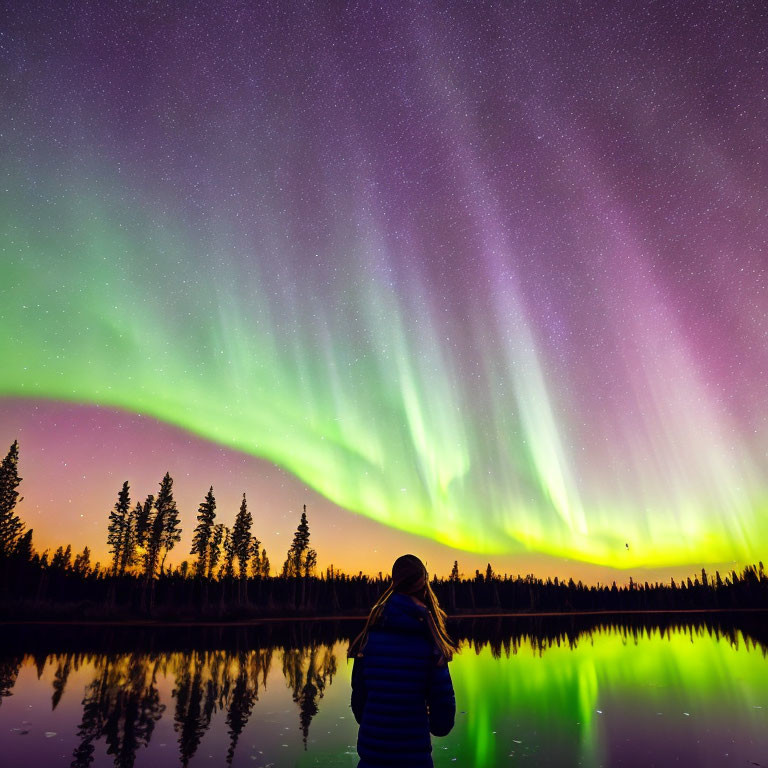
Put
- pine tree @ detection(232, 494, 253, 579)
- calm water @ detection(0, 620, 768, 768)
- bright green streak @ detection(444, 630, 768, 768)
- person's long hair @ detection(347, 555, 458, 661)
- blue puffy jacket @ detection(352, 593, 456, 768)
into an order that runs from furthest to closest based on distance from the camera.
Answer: pine tree @ detection(232, 494, 253, 579) < bright green streak @ detection(444, 630, 768, 768) < calm water @ detection(0, 620, 768, 768) < person's long hair @ detection(347, 555, 458, 661) < blue puffy jacket @ detection(352, 593, 456, 768)

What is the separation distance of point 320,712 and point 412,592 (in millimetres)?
15458

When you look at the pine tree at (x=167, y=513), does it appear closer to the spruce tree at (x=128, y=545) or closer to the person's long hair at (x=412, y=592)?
the spruce tree at (x=128, y=545)

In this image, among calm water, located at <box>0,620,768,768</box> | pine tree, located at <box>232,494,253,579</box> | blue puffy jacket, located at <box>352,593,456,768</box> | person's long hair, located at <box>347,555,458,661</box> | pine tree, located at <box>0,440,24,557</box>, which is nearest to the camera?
blue puffy jacket, located at <box>352,593,456,768</box>

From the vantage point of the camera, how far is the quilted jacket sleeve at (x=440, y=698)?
13.8ft

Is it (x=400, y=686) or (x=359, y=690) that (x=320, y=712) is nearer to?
(x=359, y=690)

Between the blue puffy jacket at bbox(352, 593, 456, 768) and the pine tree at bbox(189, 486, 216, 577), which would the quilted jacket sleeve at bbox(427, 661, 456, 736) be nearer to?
the blue puffy jacket at bbox(352, 593, 456, 768)

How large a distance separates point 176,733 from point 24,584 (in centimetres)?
8546

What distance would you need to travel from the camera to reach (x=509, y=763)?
40.3 feet

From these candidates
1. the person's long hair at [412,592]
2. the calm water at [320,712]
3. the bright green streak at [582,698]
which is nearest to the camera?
the person's long hair at [412,592]

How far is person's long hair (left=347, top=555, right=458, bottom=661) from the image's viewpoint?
426cm

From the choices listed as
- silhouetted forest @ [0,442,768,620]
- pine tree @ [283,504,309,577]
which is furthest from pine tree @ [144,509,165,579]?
pine tree @ [283,504,309,577]

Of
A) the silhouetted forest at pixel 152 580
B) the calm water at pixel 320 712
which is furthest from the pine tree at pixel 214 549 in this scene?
the calm water at pixel 320 712

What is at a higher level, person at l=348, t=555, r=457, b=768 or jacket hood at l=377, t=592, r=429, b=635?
jacket hood at l=377, t=592, r=429, b=635

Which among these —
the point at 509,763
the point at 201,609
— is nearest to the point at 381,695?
the point at 509,763
